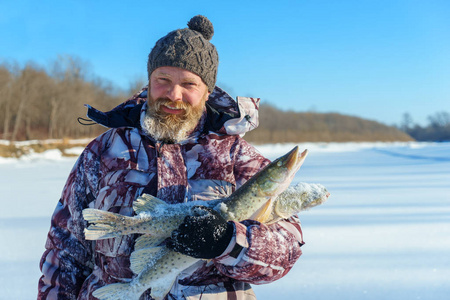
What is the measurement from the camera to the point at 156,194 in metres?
1.69

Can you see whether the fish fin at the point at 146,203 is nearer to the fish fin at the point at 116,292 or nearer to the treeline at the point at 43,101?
the fish fin at the point at 116,292

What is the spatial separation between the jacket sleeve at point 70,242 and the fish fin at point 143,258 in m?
0.46

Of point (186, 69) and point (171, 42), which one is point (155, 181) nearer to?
point (186, 69)

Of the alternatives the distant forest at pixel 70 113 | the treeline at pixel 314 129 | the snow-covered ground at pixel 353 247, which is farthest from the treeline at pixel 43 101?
the snow-covered ground at pixel 353 247

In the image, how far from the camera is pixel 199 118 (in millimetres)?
1912

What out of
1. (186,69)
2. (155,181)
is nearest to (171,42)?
(186,69)

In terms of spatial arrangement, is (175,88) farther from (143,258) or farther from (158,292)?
(158,292)

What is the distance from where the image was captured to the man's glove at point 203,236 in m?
1.40

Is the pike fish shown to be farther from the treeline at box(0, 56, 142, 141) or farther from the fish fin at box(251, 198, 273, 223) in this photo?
the treeline at box(0, 56, 142, 141)

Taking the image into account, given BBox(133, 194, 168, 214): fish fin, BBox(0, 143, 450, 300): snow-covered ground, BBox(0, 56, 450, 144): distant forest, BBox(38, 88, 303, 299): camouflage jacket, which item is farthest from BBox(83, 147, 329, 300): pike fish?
BBox(0, 56, 450, 144): distant forest

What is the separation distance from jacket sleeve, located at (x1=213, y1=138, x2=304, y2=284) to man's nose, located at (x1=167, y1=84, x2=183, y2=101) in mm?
729

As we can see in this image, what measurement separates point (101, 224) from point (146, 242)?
206 millimetres

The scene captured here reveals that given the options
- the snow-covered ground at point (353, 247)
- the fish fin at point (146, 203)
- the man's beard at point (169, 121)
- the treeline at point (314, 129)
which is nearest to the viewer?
the fish fin at point (146, 203)

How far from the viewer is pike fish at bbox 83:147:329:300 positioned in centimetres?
148
